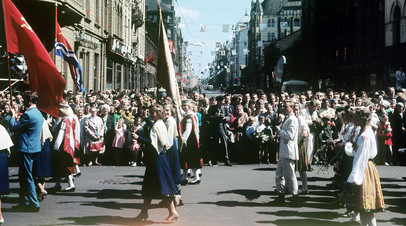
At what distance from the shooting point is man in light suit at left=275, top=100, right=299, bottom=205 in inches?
363

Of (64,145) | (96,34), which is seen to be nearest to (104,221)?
(64,145)

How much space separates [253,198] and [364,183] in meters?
3.53

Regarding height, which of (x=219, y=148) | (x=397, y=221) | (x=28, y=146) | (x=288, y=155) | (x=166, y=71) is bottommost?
(x=397, y=221)

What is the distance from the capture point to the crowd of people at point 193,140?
772 centimetres

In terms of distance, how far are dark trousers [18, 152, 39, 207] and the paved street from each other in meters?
0.26

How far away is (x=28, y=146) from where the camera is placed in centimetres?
834

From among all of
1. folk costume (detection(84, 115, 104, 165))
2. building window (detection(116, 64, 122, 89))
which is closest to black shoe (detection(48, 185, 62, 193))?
folk costume (detection(84, 115, 104, 165))

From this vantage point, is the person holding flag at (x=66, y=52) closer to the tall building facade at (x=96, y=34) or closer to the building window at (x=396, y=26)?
the tall building facade at (x=96, y=34)

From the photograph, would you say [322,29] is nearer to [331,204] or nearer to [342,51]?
[342,51]

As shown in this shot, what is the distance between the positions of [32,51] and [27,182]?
216 centimetres

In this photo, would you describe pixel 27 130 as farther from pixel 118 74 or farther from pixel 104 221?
pixel 118 74

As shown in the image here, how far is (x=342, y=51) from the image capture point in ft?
151

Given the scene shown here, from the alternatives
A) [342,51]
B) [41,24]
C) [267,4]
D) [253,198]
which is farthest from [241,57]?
[253,198]

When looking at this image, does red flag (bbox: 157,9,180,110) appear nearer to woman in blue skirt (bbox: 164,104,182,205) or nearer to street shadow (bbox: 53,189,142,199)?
woman in blue skirt (bbox: 164,104,182,205)
